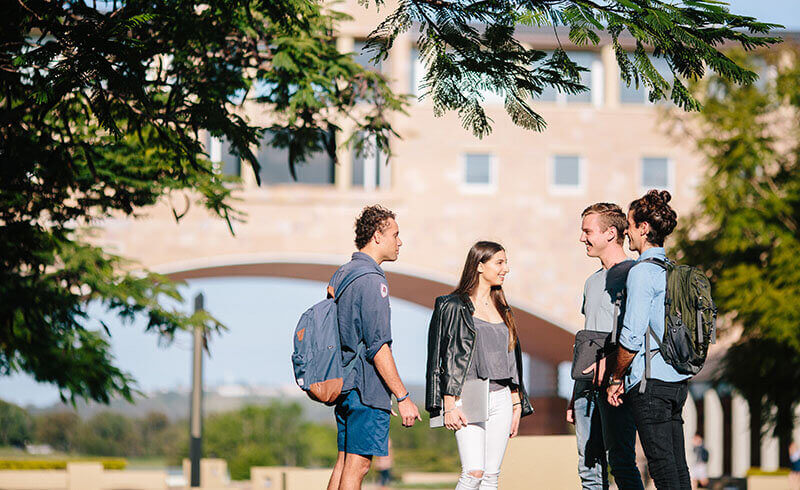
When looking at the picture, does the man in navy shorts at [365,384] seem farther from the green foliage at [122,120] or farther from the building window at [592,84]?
the building window at [592,84]

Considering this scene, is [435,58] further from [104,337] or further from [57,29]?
[104,337]

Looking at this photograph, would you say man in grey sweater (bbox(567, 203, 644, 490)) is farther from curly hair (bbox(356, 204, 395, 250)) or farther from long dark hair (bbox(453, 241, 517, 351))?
curly hair (bbox(356, 204, 395, 250))

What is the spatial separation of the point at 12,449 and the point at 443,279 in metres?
21.6

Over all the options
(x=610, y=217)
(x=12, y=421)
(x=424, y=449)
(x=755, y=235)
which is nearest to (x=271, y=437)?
(x=424, y=449)

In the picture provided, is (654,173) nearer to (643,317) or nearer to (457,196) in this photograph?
(457,196)

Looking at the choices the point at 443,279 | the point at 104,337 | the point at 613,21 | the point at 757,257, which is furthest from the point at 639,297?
the point at 443,279

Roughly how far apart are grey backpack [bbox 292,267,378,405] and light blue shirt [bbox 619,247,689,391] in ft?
4.78

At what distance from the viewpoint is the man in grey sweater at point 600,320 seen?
621 centimetres

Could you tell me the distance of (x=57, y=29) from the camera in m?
6.18

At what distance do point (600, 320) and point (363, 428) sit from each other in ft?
5.10

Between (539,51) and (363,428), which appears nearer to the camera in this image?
(363,428)

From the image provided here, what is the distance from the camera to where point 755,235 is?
2169 centimetres

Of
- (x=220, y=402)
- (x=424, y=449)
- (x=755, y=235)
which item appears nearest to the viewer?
(x=755, y=235)

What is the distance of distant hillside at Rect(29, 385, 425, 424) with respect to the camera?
49.5 meters
